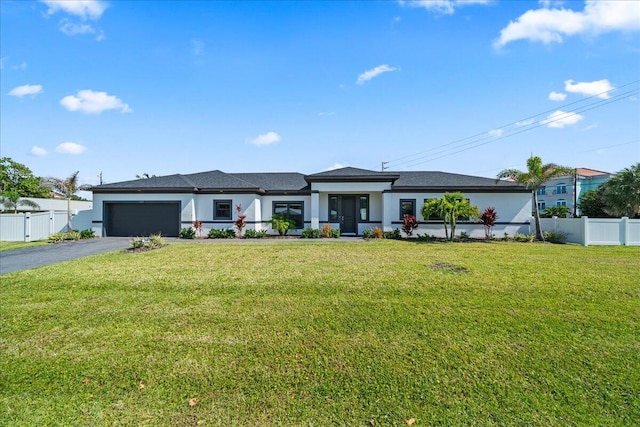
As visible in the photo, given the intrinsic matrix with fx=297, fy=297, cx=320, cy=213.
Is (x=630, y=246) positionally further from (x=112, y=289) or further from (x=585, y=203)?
(x=112, y=289)

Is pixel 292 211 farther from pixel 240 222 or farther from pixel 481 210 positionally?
pixel 481 210

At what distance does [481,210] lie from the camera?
18.8 m

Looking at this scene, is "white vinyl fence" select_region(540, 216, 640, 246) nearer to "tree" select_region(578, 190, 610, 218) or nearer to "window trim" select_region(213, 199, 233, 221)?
"tree" select_region(578, 190, 610, 218)

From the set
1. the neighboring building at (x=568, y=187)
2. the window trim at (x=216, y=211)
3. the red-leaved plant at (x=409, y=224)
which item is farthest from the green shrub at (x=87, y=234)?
the neighboring building at (x=568, y=187)

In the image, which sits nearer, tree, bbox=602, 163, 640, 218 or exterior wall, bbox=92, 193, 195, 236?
exterior wall, bbox=92, 193, 195, 236

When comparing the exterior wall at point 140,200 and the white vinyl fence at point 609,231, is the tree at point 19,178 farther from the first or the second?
the white vinyl fence at point 609,231

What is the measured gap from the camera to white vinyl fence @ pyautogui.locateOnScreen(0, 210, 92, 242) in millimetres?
16203

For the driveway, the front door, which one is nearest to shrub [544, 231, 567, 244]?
the front door

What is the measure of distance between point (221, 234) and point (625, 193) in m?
26.4

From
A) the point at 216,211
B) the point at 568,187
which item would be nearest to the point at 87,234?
the point at 216,211

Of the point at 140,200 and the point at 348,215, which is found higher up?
the point at 140,200

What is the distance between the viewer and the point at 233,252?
480 inches

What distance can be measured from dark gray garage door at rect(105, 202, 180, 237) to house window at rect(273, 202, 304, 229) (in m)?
6.39

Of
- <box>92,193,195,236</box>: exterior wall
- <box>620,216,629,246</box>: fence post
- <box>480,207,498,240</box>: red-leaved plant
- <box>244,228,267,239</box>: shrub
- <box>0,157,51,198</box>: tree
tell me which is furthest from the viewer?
<box>0,157,51,198</box>: tree
